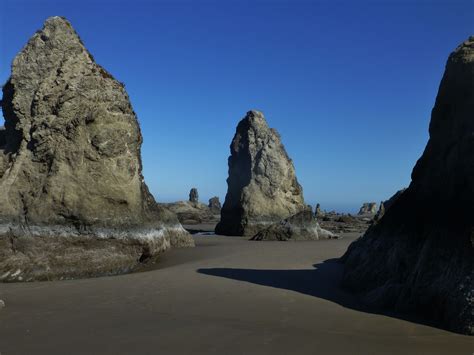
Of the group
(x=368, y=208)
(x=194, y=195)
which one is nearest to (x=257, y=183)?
(x=194, y=195)

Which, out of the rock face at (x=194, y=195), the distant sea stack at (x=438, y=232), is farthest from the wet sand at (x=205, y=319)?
the rock face at (x=194, y=195)

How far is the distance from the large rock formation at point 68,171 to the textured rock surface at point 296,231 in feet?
26.2

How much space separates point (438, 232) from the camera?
21.7ft

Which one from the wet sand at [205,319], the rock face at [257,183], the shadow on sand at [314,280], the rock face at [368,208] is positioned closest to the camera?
the wet sand at [205,319]

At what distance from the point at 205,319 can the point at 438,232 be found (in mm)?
3543

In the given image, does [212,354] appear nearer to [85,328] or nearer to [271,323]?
[271,323]

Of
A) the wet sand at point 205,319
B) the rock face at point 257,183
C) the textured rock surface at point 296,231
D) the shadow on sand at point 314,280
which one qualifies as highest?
the rock face at point 257,183

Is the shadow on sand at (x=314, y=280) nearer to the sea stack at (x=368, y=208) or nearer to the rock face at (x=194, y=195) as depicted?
the rock face at (x=194, y=195)

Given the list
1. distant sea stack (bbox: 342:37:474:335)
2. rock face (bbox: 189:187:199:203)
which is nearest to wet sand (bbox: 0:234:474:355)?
distant sea stack (bbox: 342:37:474:335)

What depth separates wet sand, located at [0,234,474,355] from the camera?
5.06 m

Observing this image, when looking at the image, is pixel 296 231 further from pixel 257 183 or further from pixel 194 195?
pixel 194 195

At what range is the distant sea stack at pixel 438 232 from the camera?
5.87 m

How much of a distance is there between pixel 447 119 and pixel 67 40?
1090 cm

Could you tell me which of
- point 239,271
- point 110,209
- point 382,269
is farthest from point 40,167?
point 382,269
